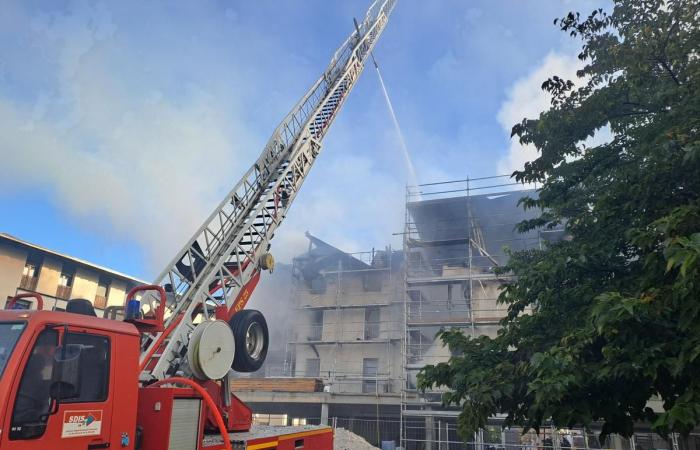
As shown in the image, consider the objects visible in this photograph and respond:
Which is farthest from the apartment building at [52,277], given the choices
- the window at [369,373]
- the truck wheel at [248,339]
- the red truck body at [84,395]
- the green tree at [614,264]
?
the green tree at [614,264]

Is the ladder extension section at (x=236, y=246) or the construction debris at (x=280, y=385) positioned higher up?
the ladder extension section at (x=236, y=246)

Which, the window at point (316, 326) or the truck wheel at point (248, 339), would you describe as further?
the window at point (316, 326)

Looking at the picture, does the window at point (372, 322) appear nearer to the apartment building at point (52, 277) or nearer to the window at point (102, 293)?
the apartment building at point (52, 277)

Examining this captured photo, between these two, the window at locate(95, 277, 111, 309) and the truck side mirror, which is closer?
the truck side mirror

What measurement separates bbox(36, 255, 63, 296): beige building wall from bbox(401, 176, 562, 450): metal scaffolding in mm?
24324

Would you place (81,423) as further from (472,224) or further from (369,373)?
(369,373)

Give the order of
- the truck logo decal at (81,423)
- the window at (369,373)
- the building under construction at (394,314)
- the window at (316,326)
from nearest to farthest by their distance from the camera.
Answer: the truck logo decal at (81,423) → the building under construction at (394,314) → the window at (369,373) → the window at (316,326)

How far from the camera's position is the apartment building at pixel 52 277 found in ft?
102

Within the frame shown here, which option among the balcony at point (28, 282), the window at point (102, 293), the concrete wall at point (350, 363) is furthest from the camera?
the window at point (102, 293)

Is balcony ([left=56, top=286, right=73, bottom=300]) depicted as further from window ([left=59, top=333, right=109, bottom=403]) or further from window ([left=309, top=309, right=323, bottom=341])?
window ([left=59, top=333, right=109, bottom=403])

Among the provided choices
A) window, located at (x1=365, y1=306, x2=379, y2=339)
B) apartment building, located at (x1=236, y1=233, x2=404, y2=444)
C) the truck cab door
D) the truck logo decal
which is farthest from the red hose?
window, located at (x1=365, y1=306, x2=379, y2=339)

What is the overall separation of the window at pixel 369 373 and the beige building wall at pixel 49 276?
22.1m

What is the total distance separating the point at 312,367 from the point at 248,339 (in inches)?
1129

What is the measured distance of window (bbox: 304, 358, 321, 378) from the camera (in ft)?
115
